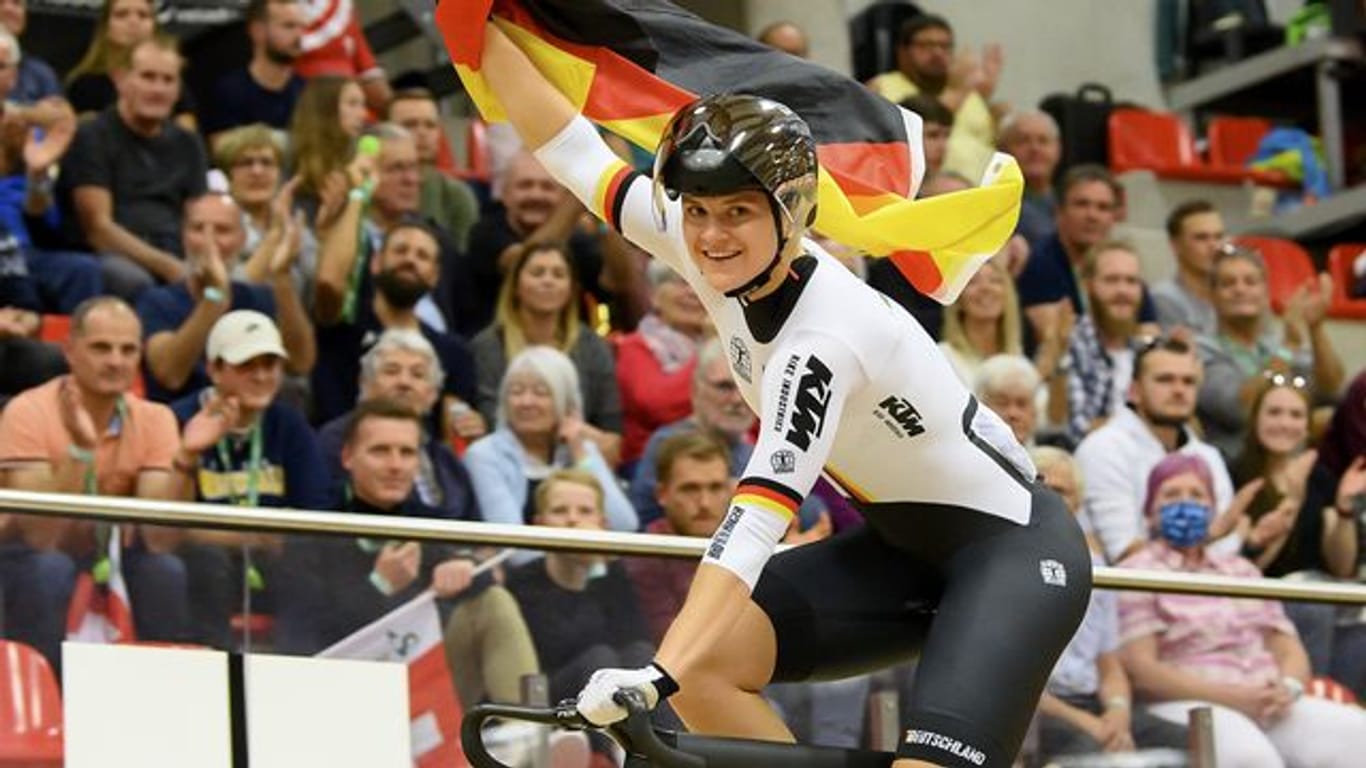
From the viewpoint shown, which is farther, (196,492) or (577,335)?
(577,335)

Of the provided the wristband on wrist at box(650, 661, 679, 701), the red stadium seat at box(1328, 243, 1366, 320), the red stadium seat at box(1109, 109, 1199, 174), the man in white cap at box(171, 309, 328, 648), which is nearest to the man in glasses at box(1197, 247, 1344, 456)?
the red stadium seat at box(1328, 243, 1366, 320)

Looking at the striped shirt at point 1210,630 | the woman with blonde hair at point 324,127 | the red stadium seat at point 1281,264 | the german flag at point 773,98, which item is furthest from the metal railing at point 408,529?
the red stadium seat at point 1281,264

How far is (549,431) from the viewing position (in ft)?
29.7

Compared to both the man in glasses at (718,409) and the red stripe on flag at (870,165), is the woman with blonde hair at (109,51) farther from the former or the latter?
the red stripe on flag at (870,165)

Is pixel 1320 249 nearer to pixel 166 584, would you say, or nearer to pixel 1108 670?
pixel 1108 670

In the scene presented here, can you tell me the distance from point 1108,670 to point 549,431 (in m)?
2.45

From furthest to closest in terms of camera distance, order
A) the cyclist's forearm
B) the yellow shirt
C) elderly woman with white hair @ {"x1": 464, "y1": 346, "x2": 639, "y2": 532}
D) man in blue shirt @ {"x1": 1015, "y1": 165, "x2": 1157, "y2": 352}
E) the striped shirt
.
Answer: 1. the yellow shirt
2. man in blue shirt @ {"x1": 1015, "y1": 165, "x2": 1157, "y2": 352}
3. elderly woman with white hair @ {"x1": 464, "y1": 346, "x2": 639, "y2": 532}
4. the striped shirt
5. the cyclist's forearm

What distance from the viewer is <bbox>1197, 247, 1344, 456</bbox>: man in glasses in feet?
35.3

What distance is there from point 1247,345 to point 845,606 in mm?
6058

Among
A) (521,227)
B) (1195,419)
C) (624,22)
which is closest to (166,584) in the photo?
(624,22)

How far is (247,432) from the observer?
842 cm

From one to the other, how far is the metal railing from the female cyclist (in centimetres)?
97

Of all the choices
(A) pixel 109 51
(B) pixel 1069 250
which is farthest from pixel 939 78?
(A) pixel 109 51

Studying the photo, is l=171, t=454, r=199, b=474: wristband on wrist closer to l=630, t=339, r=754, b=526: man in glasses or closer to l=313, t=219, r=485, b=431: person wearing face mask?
l=313, t=219, r=485, b=431: person wearing face mask
